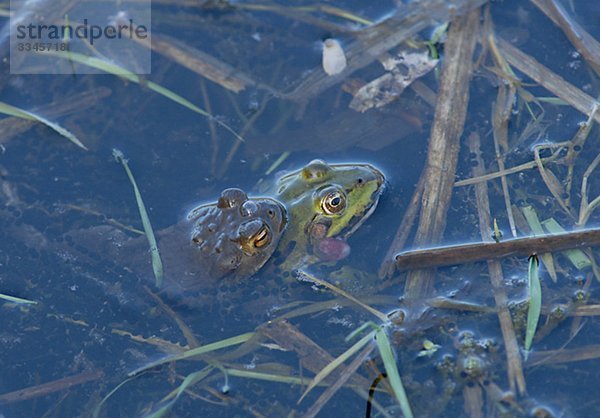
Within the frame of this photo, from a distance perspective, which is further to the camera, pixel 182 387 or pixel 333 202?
pixel 333 202

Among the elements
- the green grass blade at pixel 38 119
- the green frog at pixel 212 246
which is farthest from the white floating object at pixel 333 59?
the green grass blade at pixel 38 119

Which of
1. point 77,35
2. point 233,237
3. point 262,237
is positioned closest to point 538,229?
point 262,237

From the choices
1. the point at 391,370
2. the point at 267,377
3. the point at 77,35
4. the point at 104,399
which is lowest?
the point at 104,399

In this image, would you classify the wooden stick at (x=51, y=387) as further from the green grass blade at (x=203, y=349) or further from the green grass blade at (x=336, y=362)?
the green grass blade at (x=336, y=362)

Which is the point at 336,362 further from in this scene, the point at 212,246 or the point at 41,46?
the point at 41,46

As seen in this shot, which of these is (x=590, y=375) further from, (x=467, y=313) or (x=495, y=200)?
(x=495, y=200)

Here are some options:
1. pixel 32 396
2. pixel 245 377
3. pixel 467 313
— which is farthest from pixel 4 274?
pixel 467 313
